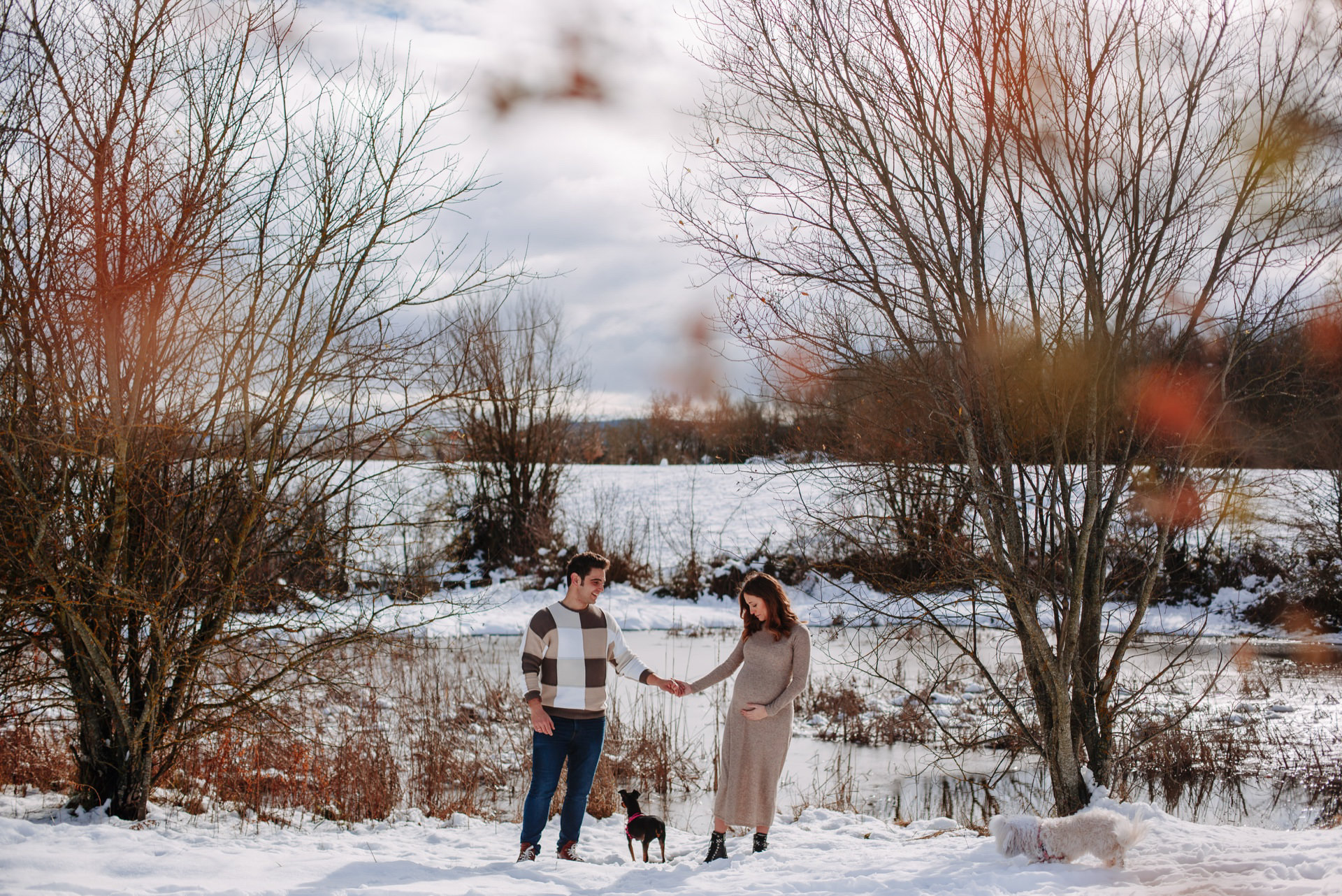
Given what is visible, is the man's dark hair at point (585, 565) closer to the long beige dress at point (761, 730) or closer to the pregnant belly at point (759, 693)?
the long beige dress at point (761, 730)

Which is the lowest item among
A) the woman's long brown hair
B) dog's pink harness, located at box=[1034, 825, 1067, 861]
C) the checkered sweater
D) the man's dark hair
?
dog's pink harness, located at box=[1034, 825, 1067, 861]

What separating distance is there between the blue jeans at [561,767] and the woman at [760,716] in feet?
2.46

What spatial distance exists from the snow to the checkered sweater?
3.04 feet

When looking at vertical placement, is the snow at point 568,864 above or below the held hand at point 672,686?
below

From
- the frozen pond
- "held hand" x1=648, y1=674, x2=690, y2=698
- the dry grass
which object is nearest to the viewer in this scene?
"held hand" x1=648, y1=674, x2=690, y2=698

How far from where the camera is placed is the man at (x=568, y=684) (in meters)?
5.32

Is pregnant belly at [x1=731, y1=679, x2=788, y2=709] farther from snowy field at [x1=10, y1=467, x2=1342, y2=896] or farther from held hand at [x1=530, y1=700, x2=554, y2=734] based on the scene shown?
held hand at [x1=530, y1=700, x2=554, y2=734]

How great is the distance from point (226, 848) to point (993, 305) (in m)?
5.86

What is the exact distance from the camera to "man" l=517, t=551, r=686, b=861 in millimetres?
5324

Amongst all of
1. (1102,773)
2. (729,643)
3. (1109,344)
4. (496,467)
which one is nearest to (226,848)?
(1102,773)

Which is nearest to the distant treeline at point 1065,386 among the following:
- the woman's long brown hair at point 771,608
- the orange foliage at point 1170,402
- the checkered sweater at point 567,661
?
the orange foliage at point 1170,402

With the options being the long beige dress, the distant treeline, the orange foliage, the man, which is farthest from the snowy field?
the orange foliage

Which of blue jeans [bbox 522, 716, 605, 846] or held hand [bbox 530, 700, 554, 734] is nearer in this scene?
held hand [bbox 530, 700, 554, 734]

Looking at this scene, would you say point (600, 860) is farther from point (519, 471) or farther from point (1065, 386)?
point (519, 471)
